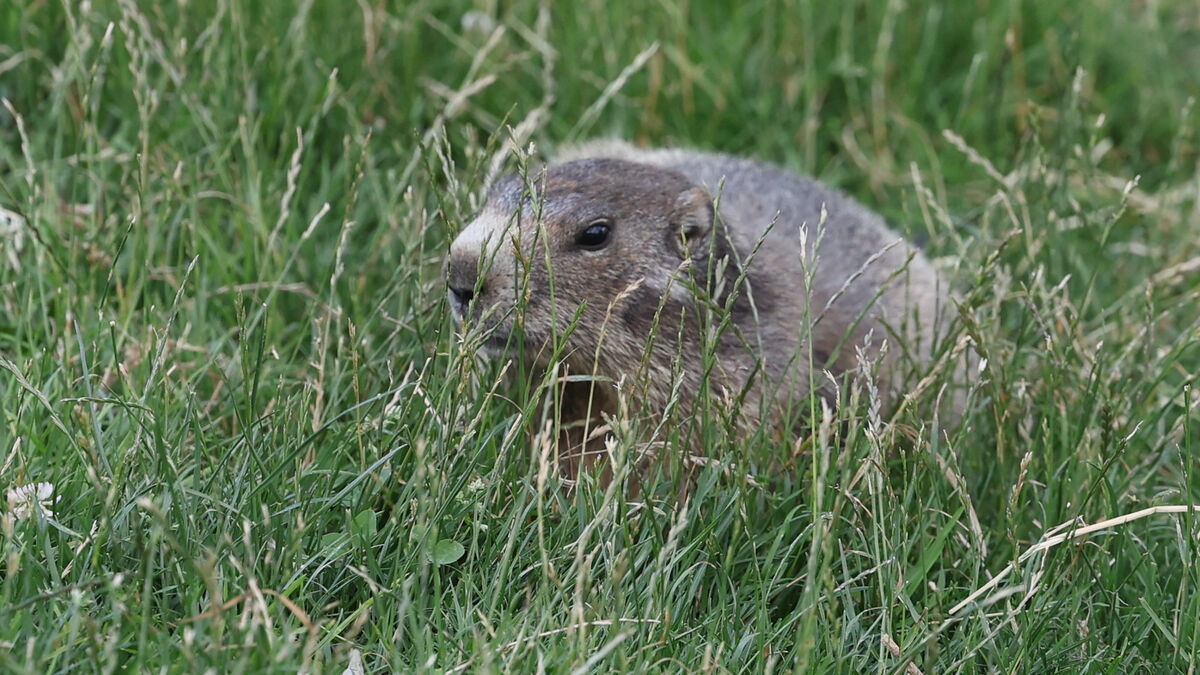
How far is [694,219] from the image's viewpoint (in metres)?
4.27

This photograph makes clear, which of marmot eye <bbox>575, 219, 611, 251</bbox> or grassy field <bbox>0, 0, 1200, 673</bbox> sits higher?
marmot eye <bbox>575, 219, 611, 251</bbox>

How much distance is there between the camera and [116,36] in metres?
5.27

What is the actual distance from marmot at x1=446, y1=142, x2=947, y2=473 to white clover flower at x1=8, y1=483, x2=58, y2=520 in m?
1.08

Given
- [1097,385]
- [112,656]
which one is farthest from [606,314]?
[112,656]

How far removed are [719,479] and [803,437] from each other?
0.55m

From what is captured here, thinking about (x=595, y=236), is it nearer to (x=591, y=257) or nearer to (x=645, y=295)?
(x=591, y=257)

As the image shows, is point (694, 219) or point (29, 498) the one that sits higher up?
point (694, 219)

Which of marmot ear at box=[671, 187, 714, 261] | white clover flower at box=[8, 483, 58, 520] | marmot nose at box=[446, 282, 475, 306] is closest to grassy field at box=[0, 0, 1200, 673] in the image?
white clover flower at box=[8, 483, 58, 520]

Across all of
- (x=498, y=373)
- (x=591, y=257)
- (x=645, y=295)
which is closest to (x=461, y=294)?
(x=498, y=373)

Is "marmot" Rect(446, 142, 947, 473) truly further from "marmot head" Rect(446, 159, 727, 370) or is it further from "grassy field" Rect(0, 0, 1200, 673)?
"grassy field" Rect(0, 0, 1200, 673)

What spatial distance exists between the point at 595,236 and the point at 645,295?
0.73 feet

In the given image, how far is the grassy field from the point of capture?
10.1ft

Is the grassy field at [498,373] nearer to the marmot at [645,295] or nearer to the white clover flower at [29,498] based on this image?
the white clover flower at [29,498]

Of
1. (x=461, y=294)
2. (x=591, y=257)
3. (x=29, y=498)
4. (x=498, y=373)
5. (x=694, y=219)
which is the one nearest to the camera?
(x=29, y=498)
